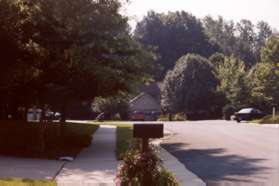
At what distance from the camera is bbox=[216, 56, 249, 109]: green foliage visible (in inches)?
2559

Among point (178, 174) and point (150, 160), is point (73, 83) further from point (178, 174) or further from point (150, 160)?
point (150, 160)

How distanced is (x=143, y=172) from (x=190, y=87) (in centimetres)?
6047

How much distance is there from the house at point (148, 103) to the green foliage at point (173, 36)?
1633 cm

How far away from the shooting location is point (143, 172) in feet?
29.8

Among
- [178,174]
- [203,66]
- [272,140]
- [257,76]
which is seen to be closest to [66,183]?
[178,174]

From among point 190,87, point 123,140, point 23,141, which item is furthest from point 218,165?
point 190,87

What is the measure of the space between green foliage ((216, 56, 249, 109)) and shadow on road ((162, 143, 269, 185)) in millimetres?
44075

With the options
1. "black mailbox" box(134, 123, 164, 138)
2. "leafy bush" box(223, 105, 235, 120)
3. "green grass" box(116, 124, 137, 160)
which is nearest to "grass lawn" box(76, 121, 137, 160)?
"green grass" box(116, 124, 137, 160)

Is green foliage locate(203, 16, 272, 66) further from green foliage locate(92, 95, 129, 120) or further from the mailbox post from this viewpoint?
the mailbox post

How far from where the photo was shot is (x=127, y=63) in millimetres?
22891

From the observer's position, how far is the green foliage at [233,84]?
213ft

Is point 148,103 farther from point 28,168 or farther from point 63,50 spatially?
point 28,168

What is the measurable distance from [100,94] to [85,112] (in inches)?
1797

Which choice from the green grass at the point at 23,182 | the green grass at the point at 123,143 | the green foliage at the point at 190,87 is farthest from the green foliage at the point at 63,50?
the green foliage at the point at 190,87
